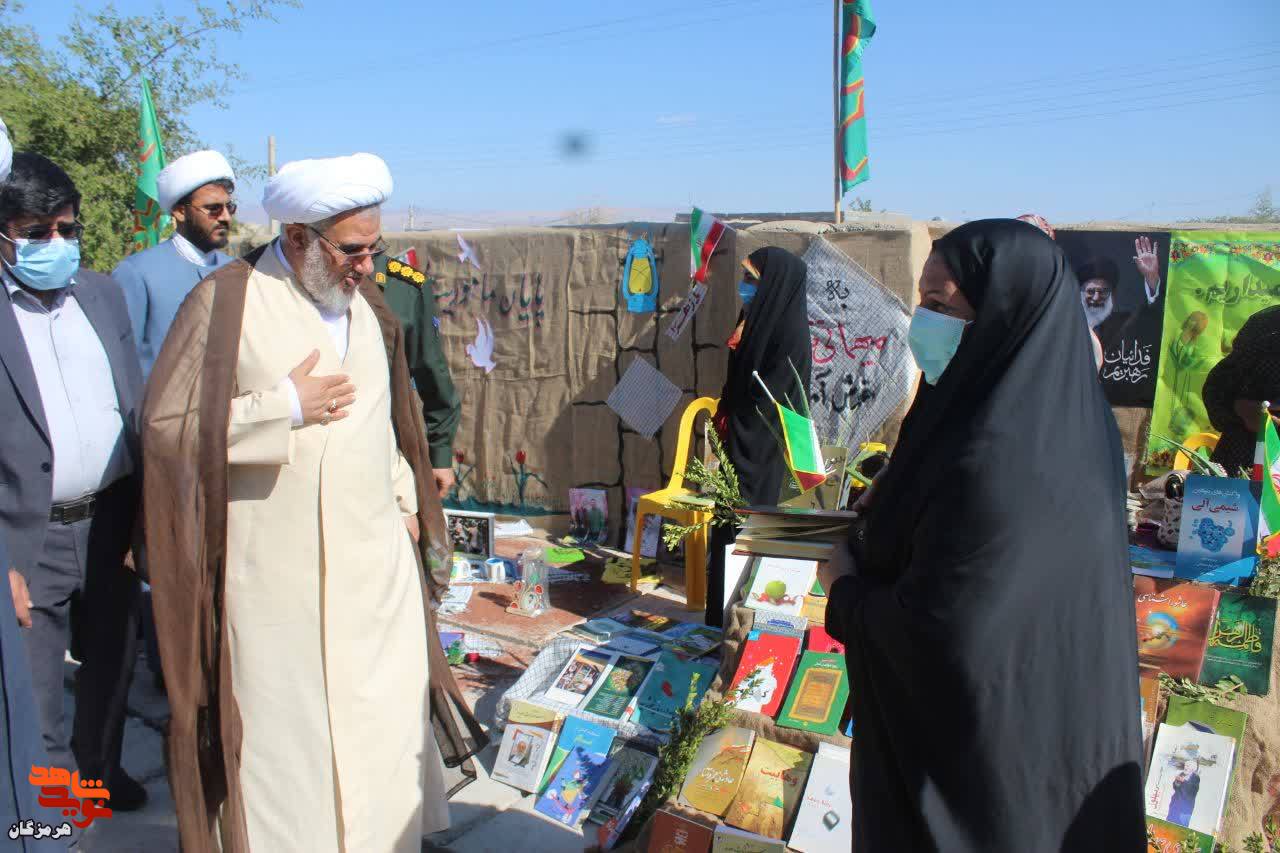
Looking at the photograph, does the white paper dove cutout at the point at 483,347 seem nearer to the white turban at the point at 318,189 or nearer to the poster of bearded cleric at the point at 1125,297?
the poster of bearded cleric at the point at 1125,297

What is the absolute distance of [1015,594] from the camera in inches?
58.6

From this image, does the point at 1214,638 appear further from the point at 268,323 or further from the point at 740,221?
the point at 740,221

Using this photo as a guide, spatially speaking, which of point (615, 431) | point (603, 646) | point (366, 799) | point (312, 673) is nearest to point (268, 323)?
point (312, 673)

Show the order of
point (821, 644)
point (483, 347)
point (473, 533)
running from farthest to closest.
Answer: point (483, 347)
point (473, 533)
point (821, 644)

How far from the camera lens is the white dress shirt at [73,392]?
8.78 ft

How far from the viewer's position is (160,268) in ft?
11.5

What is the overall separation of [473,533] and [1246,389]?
4046 mm

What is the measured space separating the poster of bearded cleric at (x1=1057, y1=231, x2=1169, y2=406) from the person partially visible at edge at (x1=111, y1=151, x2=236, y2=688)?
4.21 m

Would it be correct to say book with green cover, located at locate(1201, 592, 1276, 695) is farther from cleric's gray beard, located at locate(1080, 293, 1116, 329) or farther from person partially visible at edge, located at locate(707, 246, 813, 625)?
cleric's gray beard, located at locate(1080, 293, 1116, 329)

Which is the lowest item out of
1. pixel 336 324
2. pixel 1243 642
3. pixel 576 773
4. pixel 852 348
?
pixel 576 773

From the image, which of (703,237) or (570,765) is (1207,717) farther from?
(703,237)

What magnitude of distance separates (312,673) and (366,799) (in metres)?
0.37

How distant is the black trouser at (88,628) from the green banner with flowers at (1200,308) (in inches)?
187

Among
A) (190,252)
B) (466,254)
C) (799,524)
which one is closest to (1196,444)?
(799,524)
